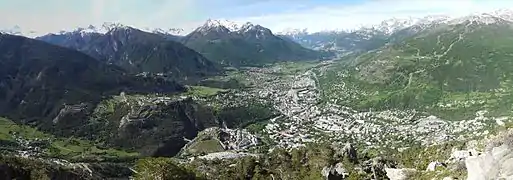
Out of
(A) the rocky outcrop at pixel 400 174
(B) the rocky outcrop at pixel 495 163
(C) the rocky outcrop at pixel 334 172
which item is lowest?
(C) the rocky outcrop at pixel 334 172

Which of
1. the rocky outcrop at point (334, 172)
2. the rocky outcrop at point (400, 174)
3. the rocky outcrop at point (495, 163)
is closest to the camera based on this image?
the rocky outcrop at point (495, 163)

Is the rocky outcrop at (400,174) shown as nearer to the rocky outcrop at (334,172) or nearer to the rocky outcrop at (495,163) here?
the rocky outcrop at (334,172)

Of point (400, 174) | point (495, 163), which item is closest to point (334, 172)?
point (400, 174)

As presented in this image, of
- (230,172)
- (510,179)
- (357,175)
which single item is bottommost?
(230,172)

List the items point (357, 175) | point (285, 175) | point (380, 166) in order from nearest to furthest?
point (357, 175) → point (380, 166) → point (285, 175)

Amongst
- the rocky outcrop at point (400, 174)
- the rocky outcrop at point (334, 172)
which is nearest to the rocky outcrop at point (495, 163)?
the rocky outcrop at point (400, 174)

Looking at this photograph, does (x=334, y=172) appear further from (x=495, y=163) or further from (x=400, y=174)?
Result: (x=495, y=163)

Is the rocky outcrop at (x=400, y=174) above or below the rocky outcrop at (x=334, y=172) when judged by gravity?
above

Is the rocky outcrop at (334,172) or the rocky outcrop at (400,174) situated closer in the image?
the rocky outcrop at (400,174)

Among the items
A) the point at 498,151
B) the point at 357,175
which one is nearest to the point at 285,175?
the point at 357,175

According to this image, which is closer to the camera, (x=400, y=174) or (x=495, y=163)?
(x=495, y=163)

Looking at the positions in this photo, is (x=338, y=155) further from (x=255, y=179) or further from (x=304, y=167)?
(x=255, y=179)
